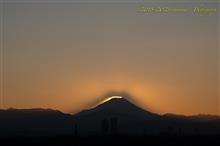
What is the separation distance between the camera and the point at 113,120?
165 m

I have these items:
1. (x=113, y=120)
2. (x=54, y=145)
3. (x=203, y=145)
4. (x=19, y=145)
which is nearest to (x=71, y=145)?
(x=54, y=145)

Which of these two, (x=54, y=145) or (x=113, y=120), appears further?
(x=113, y=120)

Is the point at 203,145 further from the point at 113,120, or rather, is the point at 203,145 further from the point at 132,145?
the point at 113,120

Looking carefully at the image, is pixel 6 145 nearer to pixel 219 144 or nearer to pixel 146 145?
pixel 146 145

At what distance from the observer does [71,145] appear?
5516cm

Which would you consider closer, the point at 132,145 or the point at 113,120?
the point at 132,145

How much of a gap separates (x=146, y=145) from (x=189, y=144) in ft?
15.2

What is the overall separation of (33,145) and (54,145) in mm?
2322

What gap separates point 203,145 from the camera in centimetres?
5597

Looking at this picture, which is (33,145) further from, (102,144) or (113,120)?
(113,120)

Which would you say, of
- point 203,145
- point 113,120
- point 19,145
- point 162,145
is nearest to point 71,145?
point 19,145

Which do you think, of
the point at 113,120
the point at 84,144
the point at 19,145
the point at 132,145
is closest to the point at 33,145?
the point at 19,145

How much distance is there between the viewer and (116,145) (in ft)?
187

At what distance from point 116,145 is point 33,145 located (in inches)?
321
